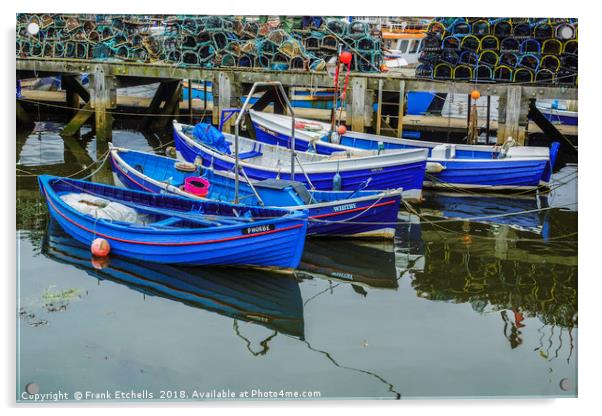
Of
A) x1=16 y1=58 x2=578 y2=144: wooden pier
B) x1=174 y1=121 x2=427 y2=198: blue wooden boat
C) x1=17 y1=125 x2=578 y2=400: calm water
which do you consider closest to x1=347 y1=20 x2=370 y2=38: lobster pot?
x1=16 y1=58 x2=578 y2=144: wooden pier

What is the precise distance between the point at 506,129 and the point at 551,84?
1482mm

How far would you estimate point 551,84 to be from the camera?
1986cm

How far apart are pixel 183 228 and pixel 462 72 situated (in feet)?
33.6

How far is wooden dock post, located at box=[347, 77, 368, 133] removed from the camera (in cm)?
2070

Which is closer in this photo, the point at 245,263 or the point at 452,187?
the point at 245,263

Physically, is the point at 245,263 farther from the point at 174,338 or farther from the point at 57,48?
the point at 57,48

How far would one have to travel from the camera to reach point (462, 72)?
20594 millimetres

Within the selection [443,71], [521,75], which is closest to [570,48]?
[521,75]

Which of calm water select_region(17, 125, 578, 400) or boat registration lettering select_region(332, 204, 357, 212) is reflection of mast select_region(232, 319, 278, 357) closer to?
calm water select_region(17, 125, 578, 400)

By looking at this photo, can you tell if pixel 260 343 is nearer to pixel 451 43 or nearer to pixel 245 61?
pixel 451 43

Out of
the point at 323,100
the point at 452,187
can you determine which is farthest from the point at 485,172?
the point at 323,100

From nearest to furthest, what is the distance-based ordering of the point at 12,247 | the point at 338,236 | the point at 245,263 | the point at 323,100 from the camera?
the point at 12,247 → the point at 245,263 → the point at 338,236 → the point at 323,100

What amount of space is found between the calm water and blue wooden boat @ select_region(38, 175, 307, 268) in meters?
0.26

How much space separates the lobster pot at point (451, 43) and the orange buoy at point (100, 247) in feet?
35.9
